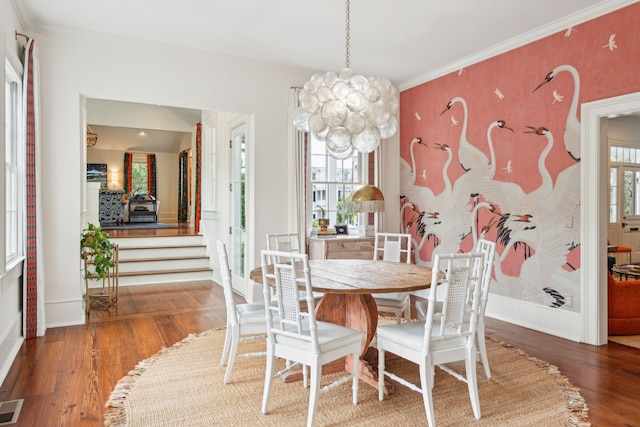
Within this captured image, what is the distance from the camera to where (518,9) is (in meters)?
3.85

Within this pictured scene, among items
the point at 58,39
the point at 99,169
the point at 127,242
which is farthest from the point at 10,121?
the point at 99,169

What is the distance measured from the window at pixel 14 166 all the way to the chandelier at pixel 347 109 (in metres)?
2.59

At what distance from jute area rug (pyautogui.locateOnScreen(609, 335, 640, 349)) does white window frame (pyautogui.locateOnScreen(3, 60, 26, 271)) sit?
537 cm

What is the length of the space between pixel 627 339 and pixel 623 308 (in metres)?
0.28

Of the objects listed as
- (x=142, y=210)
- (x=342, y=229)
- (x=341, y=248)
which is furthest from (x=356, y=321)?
(x=142, y=210)

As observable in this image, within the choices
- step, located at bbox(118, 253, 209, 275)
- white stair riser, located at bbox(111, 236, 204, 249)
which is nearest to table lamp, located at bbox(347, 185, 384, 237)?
step, located at bbox(118, 253, 209, 275)

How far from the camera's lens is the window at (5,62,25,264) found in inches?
146

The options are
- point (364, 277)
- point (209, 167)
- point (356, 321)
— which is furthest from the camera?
point (209, 167)

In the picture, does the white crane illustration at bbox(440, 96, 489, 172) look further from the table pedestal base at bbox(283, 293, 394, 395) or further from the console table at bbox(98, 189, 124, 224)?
the console table at bbox(98, 189, 124, 224)

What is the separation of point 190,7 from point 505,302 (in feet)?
14.1

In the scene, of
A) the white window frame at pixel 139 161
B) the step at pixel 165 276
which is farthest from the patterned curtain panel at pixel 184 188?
the step at pixel 165 276

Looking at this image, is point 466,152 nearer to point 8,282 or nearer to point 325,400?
point 325,400

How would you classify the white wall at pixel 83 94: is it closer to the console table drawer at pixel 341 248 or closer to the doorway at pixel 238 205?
the doorway at pixel 238 205

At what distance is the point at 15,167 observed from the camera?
3.87 meters
